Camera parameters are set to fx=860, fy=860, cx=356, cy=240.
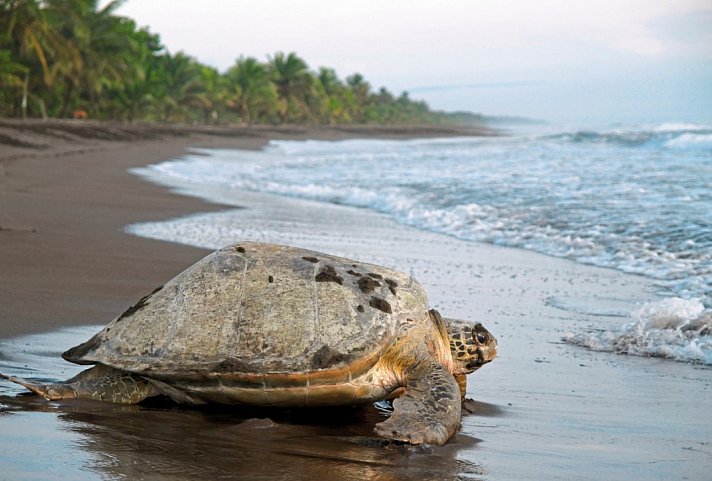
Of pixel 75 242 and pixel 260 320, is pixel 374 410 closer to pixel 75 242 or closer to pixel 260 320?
pixel 260 320

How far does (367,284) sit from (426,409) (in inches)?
25.7

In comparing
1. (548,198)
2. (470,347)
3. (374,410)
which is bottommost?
(374,410)

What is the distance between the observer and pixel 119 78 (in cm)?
4178

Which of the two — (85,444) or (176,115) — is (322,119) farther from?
(85,444)

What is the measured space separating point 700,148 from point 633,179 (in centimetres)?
1209

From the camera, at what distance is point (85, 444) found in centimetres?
286

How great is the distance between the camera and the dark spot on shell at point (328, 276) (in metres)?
3.63

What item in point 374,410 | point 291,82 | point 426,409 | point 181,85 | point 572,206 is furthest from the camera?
point 291,82

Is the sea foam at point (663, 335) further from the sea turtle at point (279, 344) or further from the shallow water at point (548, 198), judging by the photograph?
the sea turtle at point (279, 344)

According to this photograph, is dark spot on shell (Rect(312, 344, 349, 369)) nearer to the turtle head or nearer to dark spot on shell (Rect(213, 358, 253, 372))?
dark spot on shell (Rect(213, 358, 253, 372))

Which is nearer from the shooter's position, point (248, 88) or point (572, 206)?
point (572, 206)

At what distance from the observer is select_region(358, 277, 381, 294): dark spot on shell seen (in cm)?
366

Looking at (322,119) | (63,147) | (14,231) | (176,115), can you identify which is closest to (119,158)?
(63,147)

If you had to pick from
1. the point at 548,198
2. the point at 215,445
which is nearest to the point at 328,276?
the point at 215,445
